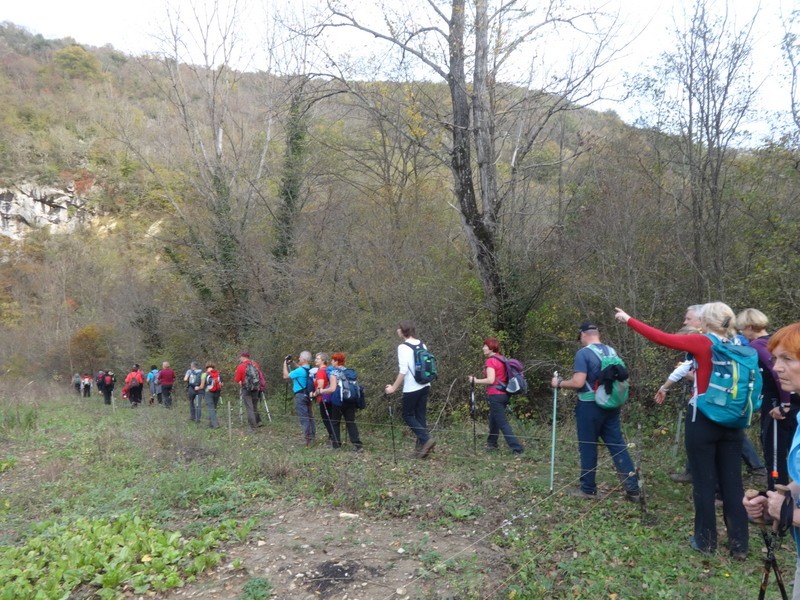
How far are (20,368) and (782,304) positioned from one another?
47.6 meters

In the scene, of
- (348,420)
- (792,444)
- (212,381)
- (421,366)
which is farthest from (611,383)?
(212,381)

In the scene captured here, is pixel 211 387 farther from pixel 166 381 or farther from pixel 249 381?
pixel 166 381

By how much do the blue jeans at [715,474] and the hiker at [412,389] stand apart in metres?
3.83

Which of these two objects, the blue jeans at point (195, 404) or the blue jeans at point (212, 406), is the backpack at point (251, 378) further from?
the blue jeans at point (195, 404)

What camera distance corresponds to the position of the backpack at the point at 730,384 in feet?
14.4

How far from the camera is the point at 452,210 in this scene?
59.1ft

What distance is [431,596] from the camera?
4324 mm

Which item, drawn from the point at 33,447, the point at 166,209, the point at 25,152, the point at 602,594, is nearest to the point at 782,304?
the point at 602,594

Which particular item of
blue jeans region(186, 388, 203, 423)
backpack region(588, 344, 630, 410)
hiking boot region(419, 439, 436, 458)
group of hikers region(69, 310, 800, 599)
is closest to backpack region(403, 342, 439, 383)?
hiking boot region(419, 439, 436, 458)

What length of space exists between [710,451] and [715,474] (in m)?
0.23

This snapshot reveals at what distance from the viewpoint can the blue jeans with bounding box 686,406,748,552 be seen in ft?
15.1

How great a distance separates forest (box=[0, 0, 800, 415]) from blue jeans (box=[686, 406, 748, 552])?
17.8 ft

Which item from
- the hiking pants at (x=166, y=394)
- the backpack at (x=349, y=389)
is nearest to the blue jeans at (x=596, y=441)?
the backpack at (x=349, y=389)

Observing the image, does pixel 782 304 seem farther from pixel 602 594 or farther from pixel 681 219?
pixel 602 594
